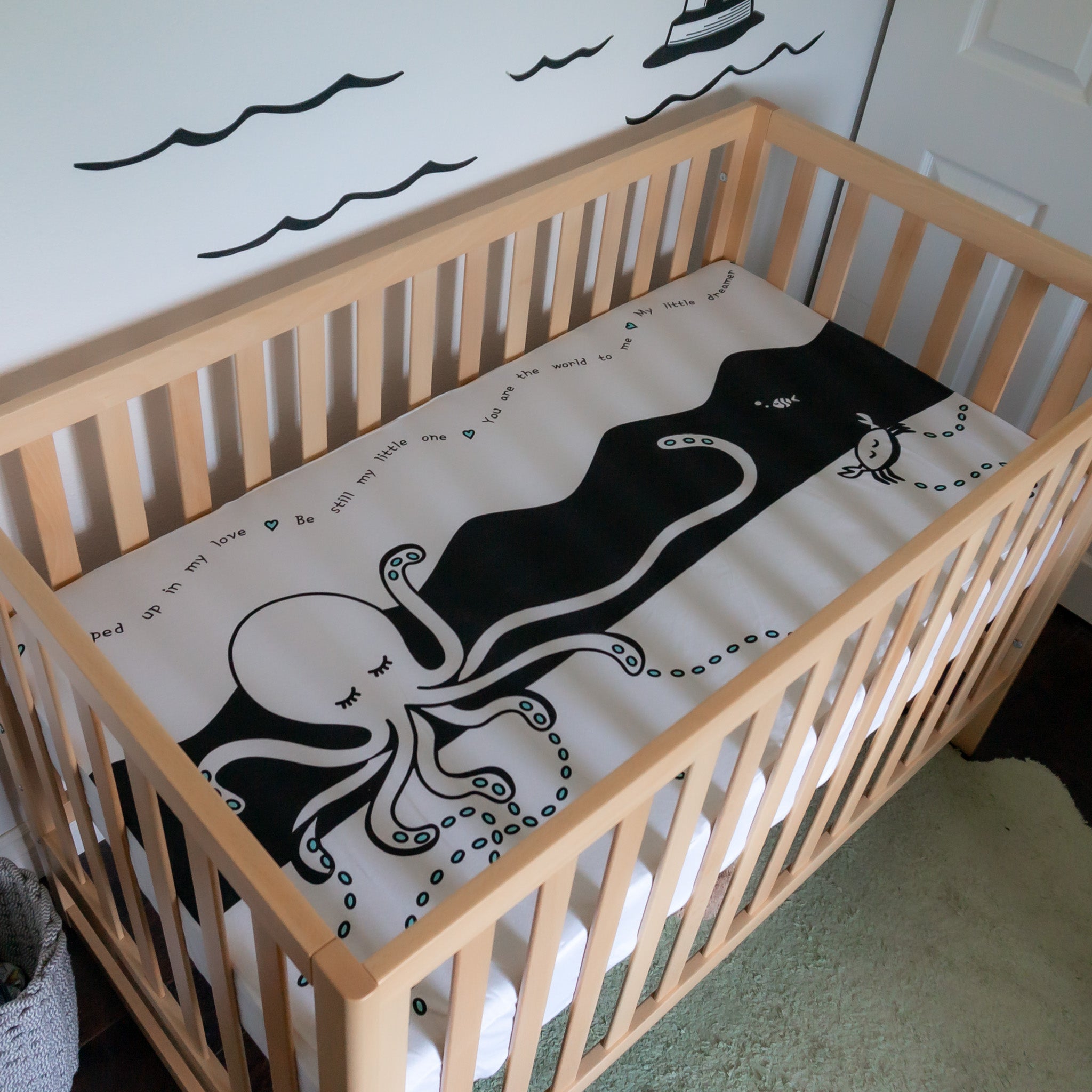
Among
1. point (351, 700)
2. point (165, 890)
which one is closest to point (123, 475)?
point (351, 700)

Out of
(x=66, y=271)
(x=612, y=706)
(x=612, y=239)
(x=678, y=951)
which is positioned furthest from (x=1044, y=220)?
(x=66, y=271)

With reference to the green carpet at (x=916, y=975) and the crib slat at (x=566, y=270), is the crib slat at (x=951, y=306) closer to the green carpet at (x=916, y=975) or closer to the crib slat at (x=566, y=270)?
the crib slat at (x=566, y=270)

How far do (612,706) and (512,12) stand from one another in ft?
2.94

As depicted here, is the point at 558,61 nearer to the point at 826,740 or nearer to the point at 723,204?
the point at 723,204

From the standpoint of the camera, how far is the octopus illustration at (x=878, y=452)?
1.52 meters

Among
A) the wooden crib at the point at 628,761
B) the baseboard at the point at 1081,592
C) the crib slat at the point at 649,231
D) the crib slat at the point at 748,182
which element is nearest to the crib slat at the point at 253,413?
the wooden crib at the point at 628,761

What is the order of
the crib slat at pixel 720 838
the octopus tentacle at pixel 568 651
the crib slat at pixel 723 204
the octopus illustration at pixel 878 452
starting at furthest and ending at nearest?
1. the crib slat at pixel 723 204
2. the octopus illustration at pixel 878 452
3. the octopus tentacle at pixel 568 651
4. the crib slat at pixel 720 838

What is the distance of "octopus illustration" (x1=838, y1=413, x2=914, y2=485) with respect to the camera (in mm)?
1518

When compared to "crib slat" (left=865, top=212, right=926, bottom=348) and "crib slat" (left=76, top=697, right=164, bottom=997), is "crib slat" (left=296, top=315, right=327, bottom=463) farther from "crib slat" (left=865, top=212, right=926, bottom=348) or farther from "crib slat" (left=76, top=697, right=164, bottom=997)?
"crib slat" (left=865, top=212, right=926, bottom=348)

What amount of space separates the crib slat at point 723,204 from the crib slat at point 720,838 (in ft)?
3.49

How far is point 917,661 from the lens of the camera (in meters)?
1.26

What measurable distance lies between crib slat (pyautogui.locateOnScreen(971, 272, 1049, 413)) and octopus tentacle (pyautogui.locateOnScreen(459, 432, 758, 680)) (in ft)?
1.44

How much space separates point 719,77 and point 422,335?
2.37ft

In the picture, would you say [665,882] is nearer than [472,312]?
Yes
